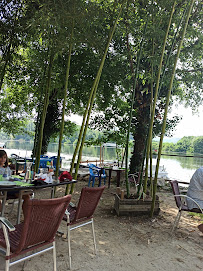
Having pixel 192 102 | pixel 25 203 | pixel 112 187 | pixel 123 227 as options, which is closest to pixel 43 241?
pixel 25 203

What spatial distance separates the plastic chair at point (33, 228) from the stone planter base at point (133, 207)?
2.05 metres

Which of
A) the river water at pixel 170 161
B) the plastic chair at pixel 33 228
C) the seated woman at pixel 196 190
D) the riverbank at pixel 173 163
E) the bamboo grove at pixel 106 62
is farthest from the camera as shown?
the river water at pixel 170 161

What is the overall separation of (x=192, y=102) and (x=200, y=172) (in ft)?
16.6

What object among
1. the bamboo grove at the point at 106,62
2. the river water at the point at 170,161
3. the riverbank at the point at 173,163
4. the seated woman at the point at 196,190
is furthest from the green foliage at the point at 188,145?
the seated woman at the point at 196,190

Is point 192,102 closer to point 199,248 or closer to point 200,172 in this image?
point 200,172

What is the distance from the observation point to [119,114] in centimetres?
728

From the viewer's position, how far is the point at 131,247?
2.72 meters

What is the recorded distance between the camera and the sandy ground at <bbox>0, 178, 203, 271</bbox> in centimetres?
226

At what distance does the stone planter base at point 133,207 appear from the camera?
12.3 ft

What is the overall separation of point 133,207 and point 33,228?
2407 mm

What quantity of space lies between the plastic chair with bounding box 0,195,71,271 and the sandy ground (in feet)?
1.75

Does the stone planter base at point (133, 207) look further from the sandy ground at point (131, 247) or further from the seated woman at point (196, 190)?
the seated woman at point (196, 190)

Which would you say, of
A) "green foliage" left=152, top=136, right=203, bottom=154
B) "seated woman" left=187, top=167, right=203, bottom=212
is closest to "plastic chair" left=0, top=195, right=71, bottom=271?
"seated woman" left=187, top=167, right=203, bottom=212

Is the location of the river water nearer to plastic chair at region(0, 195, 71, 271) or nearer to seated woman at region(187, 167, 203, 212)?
seated woman at region(187, 167, 203, 212)
